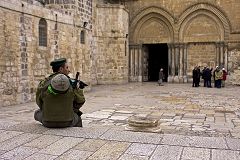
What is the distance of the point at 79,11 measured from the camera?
1589 centimetres

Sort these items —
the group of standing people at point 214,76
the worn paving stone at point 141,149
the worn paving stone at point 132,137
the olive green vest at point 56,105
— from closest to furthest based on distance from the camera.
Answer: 1. the worn paving stone at point 141,149
2. the worn paving stone at point 132,137
3. the olive green vest at point 56,105
4. the group of standing people at point 214,76

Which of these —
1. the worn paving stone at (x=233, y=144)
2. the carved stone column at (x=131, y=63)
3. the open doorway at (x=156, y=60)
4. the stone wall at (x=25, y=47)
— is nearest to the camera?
the worn paving stone at (x=233, y=144)

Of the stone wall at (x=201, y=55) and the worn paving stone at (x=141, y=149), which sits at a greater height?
the stone wall at (x=201, y=55)

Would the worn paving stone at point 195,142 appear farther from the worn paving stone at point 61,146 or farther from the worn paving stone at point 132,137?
the worn paving stone at point 61,146

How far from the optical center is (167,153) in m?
3.83

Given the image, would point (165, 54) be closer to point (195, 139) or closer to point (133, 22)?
point (133, 22)

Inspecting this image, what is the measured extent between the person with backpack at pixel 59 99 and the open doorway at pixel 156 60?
21376 mm

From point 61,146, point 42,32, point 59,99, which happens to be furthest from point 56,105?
point 42,32

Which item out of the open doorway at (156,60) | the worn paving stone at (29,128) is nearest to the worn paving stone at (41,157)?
the worn paving stone at (29,128)

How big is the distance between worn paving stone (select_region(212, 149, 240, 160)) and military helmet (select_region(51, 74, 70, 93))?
235cm

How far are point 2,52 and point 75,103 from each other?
20.9 feet

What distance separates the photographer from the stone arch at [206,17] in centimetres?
2155

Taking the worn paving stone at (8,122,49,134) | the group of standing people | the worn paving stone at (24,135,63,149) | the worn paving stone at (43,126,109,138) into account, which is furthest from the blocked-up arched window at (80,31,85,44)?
the worn paving stone at (24,135,63,149)

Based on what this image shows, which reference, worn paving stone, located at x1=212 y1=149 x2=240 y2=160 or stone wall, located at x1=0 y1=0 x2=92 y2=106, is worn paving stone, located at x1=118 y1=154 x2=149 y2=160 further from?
stone wall, located at x1=0 y1=0 x2=92 y2=106
